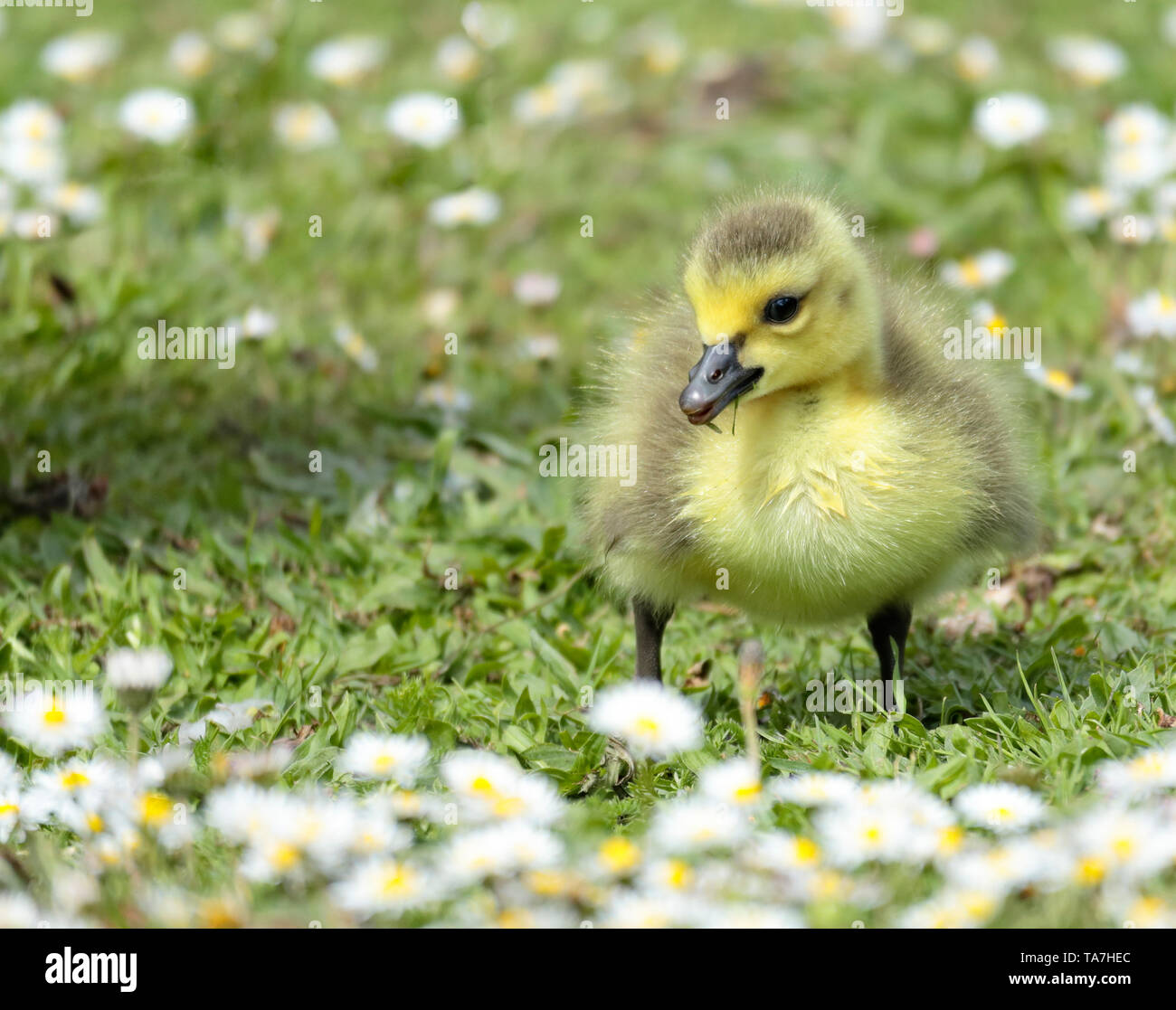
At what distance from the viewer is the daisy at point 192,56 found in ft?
24.9

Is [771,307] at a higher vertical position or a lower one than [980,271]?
lower

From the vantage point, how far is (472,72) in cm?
777

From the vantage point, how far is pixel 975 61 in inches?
303

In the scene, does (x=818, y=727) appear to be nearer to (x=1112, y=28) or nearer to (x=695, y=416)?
(x=695, y=416)

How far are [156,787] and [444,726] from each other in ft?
2.40

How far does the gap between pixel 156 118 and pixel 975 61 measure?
3799 millimetres

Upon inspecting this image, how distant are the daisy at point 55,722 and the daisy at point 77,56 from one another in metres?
5.09

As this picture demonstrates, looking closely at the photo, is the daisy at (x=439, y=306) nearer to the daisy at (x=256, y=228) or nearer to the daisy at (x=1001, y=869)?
the daisy at (x=256, y=228)

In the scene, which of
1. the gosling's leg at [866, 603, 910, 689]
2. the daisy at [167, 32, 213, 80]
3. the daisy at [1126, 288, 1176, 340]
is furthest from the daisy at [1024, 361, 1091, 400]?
the daisy at [167, 32, 213, 80]

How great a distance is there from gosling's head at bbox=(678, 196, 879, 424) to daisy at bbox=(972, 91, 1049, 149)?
3673mm

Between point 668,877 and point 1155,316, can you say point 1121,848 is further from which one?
point 1155,316

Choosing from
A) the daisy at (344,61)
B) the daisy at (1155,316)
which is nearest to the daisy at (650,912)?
the daisy at (1155,316)

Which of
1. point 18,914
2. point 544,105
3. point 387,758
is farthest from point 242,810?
point 544,105

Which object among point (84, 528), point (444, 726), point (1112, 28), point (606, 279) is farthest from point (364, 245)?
point (1112, 28)
